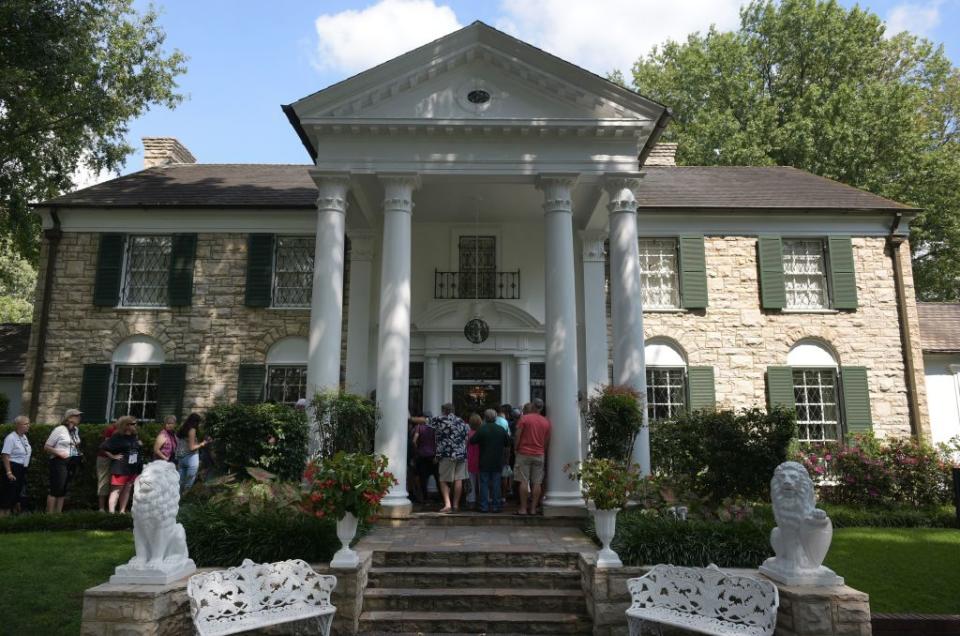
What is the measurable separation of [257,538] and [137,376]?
8.95 metres

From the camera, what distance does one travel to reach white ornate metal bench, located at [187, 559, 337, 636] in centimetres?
504

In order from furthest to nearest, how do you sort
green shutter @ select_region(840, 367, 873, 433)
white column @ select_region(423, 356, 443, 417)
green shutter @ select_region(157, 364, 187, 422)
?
green shutter @ select_region(840, 367, 873, 433) < green shutter @ select_region(157, 364, 187, 422) < white column @ select_region(423, 356, 443, 417)

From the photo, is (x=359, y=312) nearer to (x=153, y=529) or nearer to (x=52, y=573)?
(x=52, y=573)

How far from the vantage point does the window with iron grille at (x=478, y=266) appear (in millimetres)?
14078

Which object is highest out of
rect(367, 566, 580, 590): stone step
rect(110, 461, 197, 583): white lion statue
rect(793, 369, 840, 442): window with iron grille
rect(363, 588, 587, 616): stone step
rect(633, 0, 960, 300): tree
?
rect(633, 0, 960, 300): tree

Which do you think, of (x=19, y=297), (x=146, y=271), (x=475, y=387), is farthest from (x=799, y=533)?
(x=19, y=297)

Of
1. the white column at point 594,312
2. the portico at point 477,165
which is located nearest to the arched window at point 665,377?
the white column at point 594,312

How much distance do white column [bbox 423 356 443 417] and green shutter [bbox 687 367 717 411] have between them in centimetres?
541

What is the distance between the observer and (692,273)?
47.6 ft

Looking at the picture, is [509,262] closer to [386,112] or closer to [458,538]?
[386,112]

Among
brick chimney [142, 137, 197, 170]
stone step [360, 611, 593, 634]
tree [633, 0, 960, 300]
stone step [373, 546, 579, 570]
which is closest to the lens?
stone step [360, 611, 593, 634]

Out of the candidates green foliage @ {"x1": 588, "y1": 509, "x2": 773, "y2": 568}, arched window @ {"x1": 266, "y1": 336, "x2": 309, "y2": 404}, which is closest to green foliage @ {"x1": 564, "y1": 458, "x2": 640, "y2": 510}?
green foliage @ {"x1": 588, "y1": 509, "x2": 773, "y2": 568}

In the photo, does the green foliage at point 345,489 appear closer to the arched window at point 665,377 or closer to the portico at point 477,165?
the portico at point 477,165

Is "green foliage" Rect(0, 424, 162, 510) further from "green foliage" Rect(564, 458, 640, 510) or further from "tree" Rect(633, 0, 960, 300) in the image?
"tree" Rect(633, 0, 960, 300)
